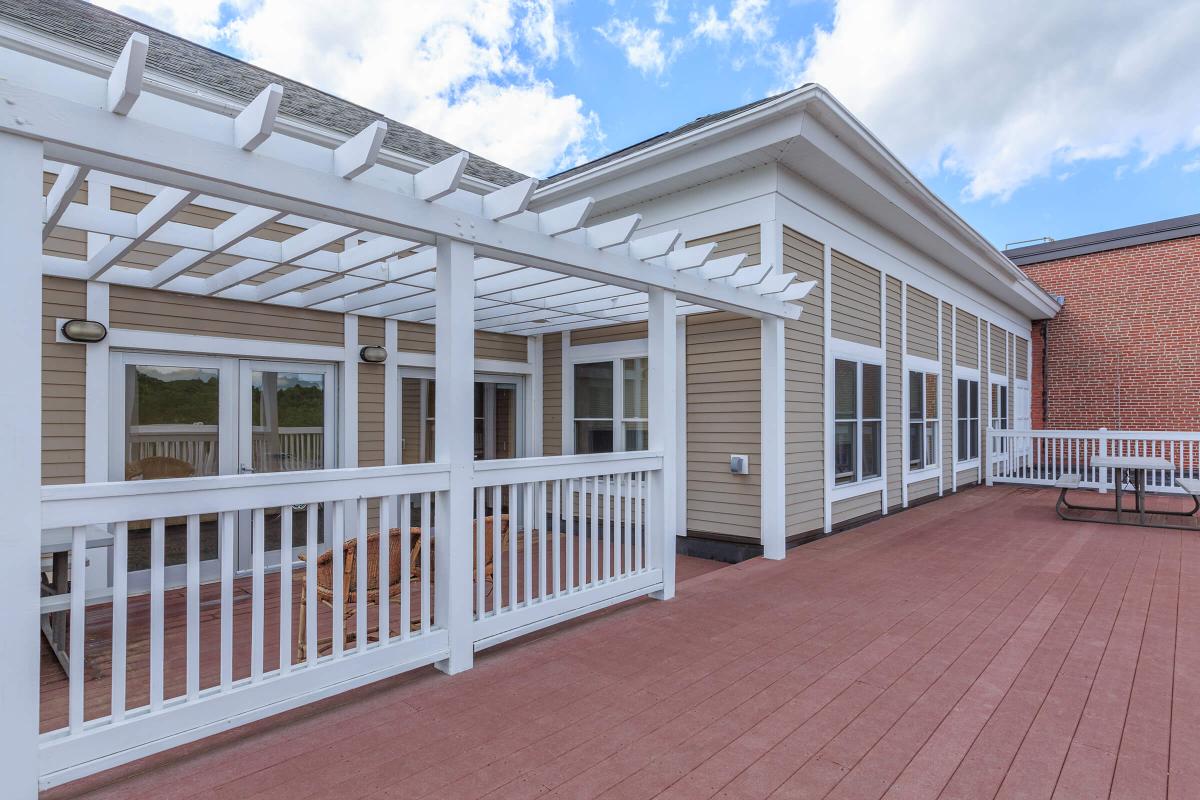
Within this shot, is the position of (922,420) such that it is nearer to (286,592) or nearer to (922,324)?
(922,324)

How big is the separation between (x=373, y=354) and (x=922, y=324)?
7.04 meters

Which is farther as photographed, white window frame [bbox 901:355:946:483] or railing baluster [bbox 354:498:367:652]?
white window frame [bbox 901:355:946:483]

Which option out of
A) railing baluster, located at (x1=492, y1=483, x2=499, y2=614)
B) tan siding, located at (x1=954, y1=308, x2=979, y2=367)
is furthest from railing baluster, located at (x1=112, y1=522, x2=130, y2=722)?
tan siding, located at (x1=954, y1=308, x2=979, y2=367)

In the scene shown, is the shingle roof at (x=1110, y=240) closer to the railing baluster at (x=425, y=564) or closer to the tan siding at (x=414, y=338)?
the tan siding at (x=414, y=338)

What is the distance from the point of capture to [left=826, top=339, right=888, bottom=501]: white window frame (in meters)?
6.28

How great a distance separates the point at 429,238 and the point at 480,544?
1.51 meters

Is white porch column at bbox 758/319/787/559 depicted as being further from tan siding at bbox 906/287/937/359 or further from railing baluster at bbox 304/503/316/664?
railing baluster at bbox 304/503/316/664

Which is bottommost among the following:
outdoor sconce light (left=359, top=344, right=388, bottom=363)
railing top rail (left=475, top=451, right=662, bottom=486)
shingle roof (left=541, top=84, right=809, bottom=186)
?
railing top rail (left=475, top=451, right=662, bottom=486)

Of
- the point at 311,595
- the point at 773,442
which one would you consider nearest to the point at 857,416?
the point at 773,442

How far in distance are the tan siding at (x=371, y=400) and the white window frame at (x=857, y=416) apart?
14.4 ft

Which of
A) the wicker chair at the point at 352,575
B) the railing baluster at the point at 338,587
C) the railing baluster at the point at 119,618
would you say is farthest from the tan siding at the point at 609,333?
the railing baluster at the point at 119,618

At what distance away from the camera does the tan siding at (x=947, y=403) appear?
9000mm

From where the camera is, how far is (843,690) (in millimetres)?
2807

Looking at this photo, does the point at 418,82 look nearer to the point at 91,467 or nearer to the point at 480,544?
the point at 91,467
